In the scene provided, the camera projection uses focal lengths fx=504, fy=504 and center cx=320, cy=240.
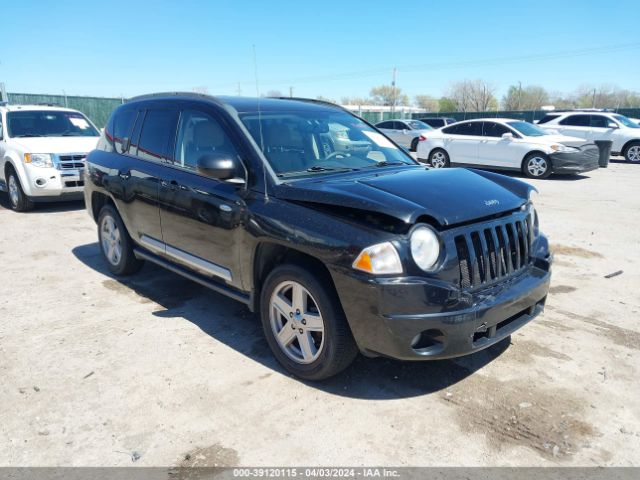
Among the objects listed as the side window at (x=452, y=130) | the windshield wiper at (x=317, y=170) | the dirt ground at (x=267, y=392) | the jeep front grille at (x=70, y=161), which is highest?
the side window at (x=452, y=130)

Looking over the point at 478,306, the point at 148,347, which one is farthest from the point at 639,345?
the point at 148,347

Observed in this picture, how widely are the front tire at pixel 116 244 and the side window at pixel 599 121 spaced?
710 inches

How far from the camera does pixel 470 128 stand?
1528 cm

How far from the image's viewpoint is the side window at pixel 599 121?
1834cm

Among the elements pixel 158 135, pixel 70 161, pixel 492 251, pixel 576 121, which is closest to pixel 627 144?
pixel 576 121

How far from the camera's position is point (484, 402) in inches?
127

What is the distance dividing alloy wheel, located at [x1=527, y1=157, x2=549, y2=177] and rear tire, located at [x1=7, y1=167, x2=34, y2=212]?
12092 millimetres

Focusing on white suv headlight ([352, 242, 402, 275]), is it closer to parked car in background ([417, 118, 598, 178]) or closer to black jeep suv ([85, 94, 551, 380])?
black jeep suv ([85, 94, 551, 380])

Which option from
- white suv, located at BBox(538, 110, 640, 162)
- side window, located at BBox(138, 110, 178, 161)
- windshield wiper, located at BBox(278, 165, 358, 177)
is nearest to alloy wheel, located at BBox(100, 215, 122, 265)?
side window, located at BBox(138, 110, 178, 161)

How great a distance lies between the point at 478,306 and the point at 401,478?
1.06 meters

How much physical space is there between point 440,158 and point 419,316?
45.1 ft

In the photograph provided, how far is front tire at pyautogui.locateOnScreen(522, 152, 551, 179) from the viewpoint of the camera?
13.6 m

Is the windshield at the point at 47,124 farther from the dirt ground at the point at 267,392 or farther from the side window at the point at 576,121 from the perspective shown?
the side window at the point at 576,121

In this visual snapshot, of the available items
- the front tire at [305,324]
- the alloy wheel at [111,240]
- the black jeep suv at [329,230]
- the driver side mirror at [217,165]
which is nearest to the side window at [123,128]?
the black jeep suv at [329,230]
